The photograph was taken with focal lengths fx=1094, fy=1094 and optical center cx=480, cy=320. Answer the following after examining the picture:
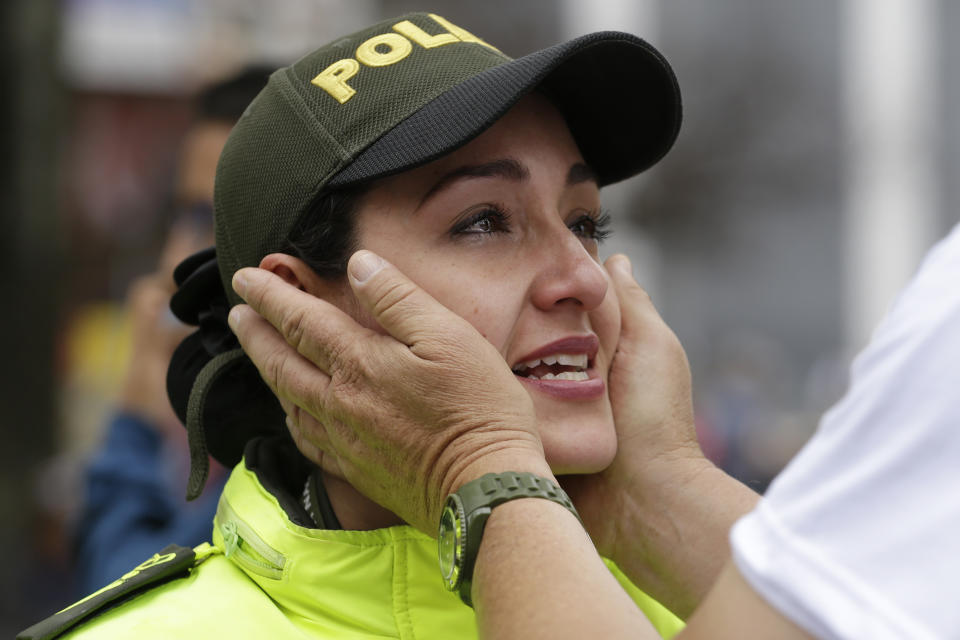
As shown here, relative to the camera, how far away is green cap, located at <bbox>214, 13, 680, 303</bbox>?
2.09 metres

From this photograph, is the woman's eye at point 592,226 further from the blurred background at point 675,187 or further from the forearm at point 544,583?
the blurred background at point 675,187

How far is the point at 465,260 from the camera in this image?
2.18m

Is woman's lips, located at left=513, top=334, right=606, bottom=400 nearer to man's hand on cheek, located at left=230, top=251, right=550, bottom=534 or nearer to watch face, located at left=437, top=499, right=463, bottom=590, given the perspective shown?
man's hand on cheek, located at left=230, top=251, right=550, bottom=534

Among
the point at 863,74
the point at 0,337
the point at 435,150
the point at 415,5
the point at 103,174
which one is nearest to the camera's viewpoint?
the point at 435,150

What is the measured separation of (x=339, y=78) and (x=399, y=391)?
0.71 meters

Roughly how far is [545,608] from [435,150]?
948mm

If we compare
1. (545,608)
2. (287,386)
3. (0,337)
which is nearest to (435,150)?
(287,386)

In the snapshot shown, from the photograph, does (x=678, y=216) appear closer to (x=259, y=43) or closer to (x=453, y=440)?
(x=259, y=43)

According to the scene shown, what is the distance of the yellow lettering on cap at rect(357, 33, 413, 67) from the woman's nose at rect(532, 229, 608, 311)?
1.63 feet

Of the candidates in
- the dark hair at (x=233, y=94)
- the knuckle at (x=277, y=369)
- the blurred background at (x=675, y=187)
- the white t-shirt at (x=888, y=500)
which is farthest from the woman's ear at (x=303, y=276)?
the blurred background at (x=675, y=187)

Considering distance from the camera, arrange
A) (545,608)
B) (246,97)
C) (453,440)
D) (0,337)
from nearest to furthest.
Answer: (545,608)
(453,440)
(246,97)
(0,337)

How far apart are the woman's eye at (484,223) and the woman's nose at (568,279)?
0.34 feet

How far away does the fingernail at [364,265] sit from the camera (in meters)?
2.00

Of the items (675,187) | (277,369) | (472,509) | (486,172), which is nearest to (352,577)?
(277,369)
